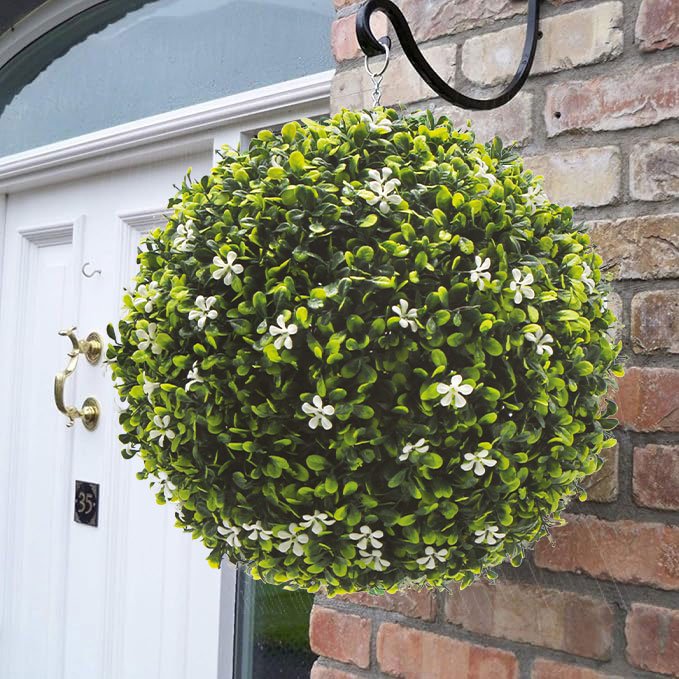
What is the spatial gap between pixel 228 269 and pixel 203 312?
0.15ft

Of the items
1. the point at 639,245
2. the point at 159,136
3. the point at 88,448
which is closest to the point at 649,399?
the point at 639,245

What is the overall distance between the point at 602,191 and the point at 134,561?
1.37 m

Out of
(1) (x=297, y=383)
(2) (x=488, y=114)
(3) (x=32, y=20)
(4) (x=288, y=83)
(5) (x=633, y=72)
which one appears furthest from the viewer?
(3) (x=32, y=20)

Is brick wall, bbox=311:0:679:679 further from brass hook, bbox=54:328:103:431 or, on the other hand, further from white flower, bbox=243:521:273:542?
brass hook, bbox=54:328:103:431

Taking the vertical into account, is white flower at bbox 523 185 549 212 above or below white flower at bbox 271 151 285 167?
below

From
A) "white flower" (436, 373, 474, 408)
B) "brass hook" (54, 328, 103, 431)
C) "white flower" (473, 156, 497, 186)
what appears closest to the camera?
"white flower" (436, 373, 474, 408)

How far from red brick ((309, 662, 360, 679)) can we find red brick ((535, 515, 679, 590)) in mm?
350

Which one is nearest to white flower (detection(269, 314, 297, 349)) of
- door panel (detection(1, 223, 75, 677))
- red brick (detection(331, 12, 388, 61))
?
red brick (detection(331, 12, 388, 61))

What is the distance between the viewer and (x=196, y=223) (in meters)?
0.80

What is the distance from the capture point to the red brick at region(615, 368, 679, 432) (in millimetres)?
983

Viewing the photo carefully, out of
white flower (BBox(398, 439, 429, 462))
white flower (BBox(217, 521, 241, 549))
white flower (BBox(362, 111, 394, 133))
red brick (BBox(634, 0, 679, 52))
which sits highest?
red brick (BBox(634, 0, 679, 52))

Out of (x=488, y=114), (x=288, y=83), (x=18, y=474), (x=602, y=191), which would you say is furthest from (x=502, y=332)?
(x=18, y=474)

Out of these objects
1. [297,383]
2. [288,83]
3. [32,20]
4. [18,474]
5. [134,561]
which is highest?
[32,20]

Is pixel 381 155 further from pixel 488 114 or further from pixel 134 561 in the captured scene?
pixel 134 561
